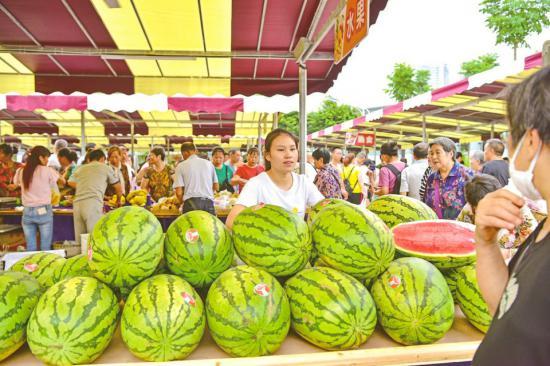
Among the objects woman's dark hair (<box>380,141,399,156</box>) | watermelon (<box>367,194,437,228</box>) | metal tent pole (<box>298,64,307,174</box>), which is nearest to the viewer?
watermelon (<box>367,194,437,228</box>)

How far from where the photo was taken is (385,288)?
1.78 meters

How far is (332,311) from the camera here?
1622 mm

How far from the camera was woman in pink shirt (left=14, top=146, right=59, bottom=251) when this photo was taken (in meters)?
6.27

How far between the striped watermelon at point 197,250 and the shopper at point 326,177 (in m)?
5.51

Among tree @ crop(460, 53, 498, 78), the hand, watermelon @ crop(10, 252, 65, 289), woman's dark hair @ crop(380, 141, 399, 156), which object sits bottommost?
watermelon @ crop(10, 252, 65, 289)

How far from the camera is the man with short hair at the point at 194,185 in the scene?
664 cm

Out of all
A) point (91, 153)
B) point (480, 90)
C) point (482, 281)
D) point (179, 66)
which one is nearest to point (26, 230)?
point (91, 153)

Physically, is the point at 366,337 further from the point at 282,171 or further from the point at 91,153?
the point at 91,153

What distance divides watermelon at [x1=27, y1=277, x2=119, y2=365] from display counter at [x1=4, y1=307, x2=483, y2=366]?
0.31ft

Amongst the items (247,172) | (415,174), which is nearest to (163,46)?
(247,172)

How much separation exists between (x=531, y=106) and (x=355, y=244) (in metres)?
1.01

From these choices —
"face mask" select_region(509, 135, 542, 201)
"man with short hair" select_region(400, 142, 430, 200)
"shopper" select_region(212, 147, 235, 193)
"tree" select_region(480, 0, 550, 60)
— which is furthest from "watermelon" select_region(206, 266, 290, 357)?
"tree" select_region(480, 0, 550, 60)

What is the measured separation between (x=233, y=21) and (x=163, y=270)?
3.64 m

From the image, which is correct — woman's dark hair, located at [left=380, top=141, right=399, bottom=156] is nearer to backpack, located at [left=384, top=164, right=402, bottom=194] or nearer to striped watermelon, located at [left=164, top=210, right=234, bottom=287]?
backpack, located at [left=384, top=164, right=402, bottom=194]
